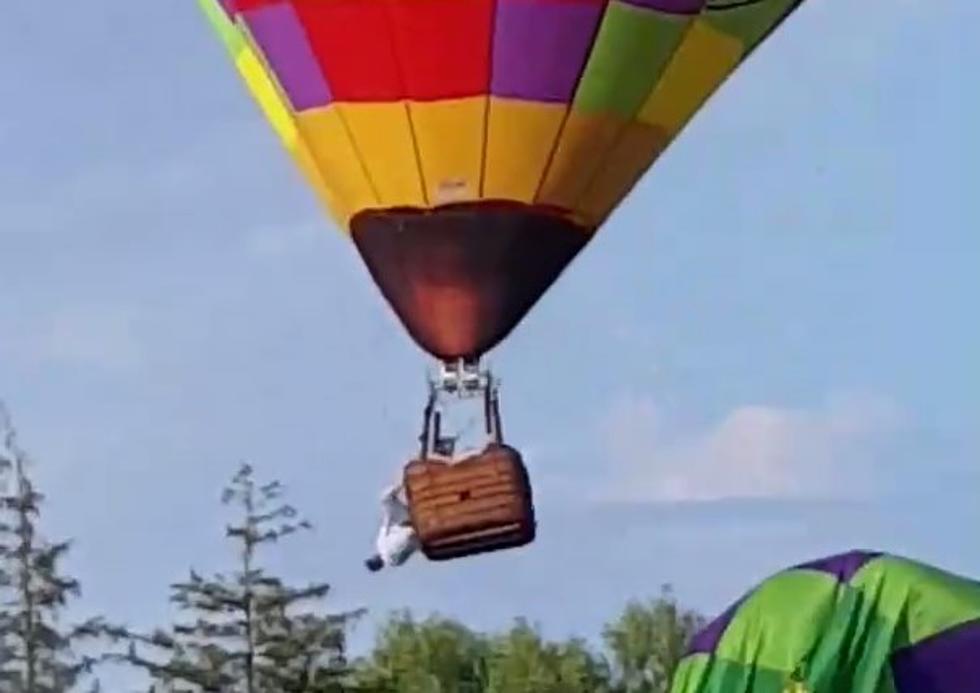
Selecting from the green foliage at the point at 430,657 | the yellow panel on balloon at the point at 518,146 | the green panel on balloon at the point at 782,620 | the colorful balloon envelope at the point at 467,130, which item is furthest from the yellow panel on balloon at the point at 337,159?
the green foliage at the point at 430,657

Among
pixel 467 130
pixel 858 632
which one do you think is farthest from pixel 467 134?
pixel 858 632

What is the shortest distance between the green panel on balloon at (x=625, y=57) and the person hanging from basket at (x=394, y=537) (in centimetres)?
155

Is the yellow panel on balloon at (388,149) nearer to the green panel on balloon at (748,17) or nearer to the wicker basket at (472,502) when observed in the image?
the wicker basket at (472,502)

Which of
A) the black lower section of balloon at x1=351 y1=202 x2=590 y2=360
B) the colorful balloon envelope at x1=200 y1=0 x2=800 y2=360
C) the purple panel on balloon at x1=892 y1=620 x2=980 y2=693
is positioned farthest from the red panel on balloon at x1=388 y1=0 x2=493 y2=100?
the purple panel on balloon at x1=892 y1=620 x2=980 y2=693

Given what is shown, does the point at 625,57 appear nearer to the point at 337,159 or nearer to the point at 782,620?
the point at 337,159

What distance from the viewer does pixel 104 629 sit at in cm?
2847

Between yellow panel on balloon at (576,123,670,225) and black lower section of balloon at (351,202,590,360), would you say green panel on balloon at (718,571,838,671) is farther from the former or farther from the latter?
yellow panel on balloon at (576,123,670,225)

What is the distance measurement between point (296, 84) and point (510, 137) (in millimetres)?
827

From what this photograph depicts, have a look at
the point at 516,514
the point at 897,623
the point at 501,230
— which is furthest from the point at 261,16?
the point at 897,623

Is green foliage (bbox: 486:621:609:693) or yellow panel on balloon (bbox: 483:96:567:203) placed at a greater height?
green foliage (bbox: 486:621:609:693)

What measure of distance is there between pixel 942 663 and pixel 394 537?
1.90 meters

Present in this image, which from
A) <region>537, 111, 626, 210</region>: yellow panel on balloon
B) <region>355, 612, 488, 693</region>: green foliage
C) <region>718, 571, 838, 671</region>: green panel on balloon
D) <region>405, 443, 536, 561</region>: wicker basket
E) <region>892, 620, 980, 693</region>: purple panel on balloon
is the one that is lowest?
<region>892, 620, 980, 693</region>: purple panel on balloon

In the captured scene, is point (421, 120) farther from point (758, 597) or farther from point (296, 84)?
point (758, 597)

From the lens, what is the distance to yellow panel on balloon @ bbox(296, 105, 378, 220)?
14539 millimetres
